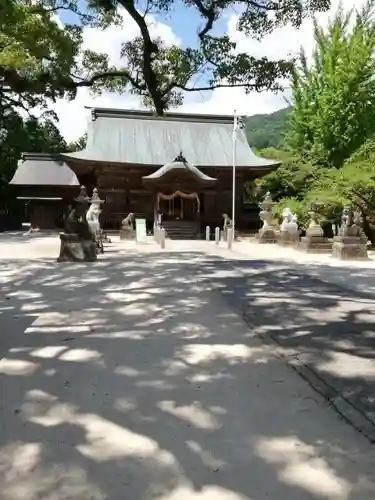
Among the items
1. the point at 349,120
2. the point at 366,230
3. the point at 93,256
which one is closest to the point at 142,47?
the point at 93,256

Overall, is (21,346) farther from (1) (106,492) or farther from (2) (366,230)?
(2) (366,230)

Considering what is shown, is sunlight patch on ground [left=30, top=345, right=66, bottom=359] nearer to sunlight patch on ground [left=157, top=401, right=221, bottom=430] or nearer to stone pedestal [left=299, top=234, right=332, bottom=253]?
sunlight patch on ground [left=157, top=401, right=221, bottom=430]

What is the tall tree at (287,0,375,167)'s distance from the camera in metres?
29.8

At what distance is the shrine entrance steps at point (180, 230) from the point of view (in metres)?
26.8

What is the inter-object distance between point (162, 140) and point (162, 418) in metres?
29.4

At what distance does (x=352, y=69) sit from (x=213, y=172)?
405 inches

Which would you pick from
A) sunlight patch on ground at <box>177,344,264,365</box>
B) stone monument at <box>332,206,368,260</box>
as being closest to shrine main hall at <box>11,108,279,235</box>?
stone monument at <box>332,206,368,260</box>

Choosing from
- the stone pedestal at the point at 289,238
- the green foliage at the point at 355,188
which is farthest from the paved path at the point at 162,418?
the stone pedestal at the point at 289,238

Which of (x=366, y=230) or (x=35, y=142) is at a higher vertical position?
(x=35, y=142)

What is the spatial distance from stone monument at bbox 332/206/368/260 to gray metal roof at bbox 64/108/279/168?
41.9 ft

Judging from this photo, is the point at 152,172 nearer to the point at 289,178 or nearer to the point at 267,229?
the point at 289,178

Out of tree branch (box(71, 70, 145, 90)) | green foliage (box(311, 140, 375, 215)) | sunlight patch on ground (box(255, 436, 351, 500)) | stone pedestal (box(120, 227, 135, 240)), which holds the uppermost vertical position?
tree branch (box(71, 70, 145, 90))

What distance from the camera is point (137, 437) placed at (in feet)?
9.74

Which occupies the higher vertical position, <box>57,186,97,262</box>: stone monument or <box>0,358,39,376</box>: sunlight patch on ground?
<box>57,186,97,262</box>: stone monument
